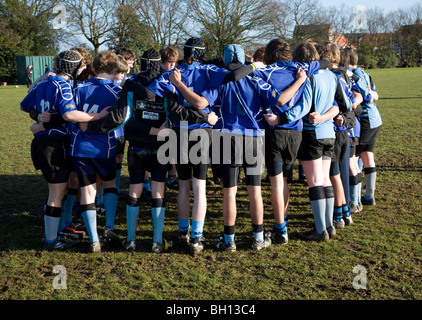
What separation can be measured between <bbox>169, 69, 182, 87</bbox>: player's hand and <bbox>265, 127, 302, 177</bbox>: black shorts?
3.79 feet

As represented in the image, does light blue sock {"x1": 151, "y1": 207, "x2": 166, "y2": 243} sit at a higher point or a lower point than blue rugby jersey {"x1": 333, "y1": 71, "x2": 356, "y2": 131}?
lower

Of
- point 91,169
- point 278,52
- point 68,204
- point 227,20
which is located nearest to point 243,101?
point 278,52

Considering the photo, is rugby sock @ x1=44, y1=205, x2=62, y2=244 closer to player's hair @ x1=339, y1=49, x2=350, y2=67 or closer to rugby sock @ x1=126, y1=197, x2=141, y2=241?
rugby sock @ x1=126, y1=197, x2=141, y2=241

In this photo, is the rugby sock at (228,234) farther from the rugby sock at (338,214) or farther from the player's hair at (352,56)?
the player's hair at (352,56)

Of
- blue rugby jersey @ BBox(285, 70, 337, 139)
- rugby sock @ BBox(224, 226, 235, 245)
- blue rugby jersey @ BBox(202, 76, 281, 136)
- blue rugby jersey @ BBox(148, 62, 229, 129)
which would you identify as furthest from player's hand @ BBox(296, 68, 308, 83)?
rugby sock @ BBox(224, 226, 235, 245)

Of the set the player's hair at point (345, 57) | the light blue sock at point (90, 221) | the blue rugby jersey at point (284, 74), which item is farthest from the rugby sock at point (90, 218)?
the player's hair at point (345, 57)

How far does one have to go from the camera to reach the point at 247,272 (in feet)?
13.5

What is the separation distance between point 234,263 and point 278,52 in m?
2.32

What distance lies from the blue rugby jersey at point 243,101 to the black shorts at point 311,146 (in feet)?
2.03

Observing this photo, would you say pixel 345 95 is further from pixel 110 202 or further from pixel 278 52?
pixel 110 202

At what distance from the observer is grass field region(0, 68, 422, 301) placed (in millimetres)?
3717

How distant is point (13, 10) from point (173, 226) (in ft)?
162
